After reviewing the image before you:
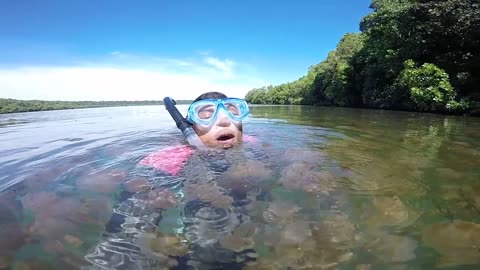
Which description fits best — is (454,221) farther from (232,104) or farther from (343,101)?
(343,101)

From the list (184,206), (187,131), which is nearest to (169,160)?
(187,131)

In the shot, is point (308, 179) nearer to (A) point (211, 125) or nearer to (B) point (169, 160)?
(B) point (169, 160)

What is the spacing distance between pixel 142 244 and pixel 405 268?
1692 millimetres

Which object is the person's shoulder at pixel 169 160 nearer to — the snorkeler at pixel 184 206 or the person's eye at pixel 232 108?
the snorkeler at pixel 184 206

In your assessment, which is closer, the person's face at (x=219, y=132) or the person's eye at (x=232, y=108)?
the person's face at (x=219, y=132)

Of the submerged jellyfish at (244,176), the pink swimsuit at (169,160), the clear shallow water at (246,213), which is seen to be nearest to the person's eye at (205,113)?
the pink swimsuit at (169,160)

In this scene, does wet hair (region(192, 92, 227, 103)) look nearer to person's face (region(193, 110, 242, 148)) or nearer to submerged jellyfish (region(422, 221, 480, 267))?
person's face (region(193, 110, 242, 148))

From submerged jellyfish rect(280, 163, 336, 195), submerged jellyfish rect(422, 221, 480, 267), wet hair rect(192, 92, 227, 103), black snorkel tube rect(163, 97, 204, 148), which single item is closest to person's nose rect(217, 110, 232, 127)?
black snorkel tube rect(163, 97, 204, 148)

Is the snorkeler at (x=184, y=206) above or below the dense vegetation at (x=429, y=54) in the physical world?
below

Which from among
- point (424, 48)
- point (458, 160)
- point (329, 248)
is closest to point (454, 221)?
point (329, 248)

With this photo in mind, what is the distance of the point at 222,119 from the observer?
18.0ft

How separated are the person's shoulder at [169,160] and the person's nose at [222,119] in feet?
2.27

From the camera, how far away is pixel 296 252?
7.09 feet

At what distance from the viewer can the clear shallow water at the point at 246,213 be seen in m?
2.11
